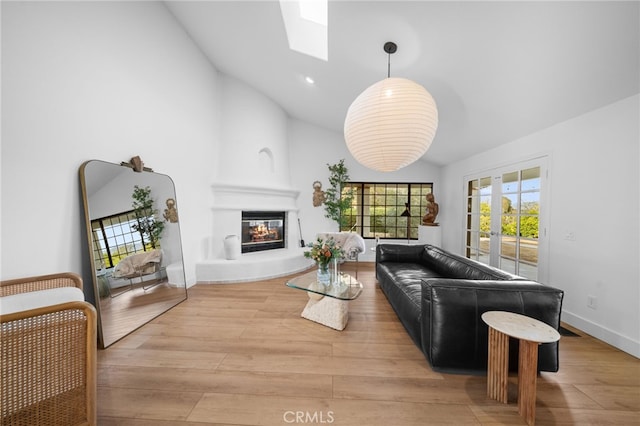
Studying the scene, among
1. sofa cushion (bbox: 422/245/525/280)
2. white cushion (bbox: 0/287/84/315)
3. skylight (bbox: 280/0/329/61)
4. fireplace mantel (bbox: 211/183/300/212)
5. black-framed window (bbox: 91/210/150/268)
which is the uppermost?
skylight (bbox: 280/0/329/61)

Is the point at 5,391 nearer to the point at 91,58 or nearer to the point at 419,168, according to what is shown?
the point at 91,58

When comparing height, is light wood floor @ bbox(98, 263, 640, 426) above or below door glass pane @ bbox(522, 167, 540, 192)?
below

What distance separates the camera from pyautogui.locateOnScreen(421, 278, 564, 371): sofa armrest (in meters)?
1.65

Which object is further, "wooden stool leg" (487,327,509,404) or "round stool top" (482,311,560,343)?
"wooden stool leg" (487,327,509,404)

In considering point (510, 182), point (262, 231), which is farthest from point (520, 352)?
point (262, 231)

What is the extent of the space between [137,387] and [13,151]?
1.75 meters

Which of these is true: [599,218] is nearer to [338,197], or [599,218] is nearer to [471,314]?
[471,314]

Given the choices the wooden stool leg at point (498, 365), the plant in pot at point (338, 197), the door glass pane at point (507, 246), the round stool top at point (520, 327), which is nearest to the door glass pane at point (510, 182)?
the door glass pane at point (507, 246)

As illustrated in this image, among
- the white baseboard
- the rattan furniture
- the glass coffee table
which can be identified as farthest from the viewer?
the glass coffee table

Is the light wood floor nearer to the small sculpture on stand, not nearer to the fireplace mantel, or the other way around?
the small sculpture on stand

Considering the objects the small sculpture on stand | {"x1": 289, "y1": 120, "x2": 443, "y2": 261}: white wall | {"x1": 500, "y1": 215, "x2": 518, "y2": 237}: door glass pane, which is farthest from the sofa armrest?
{"x1": 289, "y1": 120, "x2": 443, "y2": 261}: white wall

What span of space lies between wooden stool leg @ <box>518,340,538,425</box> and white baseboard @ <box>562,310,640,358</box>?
4.93ft

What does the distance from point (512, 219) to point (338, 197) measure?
3.22m

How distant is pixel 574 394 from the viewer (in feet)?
5.21
